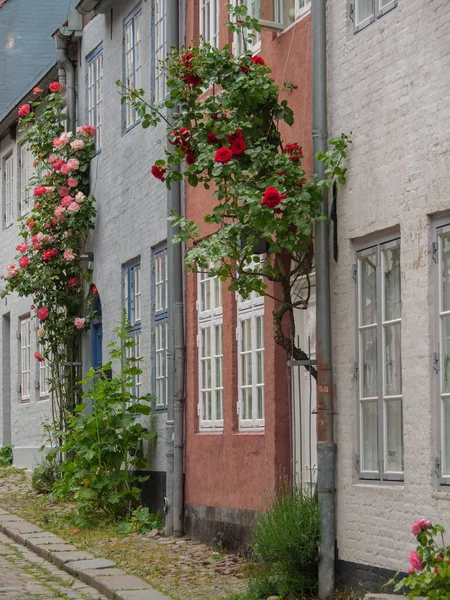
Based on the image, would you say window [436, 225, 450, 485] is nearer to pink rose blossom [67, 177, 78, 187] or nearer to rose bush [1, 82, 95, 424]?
rose bush [1, 82, 95, 424]

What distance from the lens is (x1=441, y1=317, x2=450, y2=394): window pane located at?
25.6ft

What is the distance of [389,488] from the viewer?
8430 millimetres

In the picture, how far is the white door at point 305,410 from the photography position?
406 inches

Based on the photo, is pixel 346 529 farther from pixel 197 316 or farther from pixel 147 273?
pixel 147 273

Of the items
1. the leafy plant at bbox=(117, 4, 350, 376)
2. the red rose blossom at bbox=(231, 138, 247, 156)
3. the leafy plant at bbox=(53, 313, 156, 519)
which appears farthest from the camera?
the leafy plant at bbox=(53, 313, 156, 519)

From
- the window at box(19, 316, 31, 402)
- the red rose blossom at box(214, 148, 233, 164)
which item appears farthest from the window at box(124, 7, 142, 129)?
the window at box(19, 316, 31, 402)

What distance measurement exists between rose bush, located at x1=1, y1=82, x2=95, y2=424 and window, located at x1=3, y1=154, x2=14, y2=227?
5411 millimetres

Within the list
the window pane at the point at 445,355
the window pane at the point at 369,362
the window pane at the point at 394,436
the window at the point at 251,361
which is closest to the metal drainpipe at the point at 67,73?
the window at the point at 251,361

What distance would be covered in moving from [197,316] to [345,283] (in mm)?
4127

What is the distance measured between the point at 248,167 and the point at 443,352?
2.46 metres

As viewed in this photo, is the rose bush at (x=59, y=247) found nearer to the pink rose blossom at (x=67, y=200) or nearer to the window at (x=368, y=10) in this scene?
the pink rose blossom at (x=67, y=200)

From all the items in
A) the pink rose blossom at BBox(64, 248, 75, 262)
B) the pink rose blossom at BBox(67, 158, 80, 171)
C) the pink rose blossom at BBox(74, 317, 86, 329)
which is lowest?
the pink rose blossom at BBox(74, 317, 86, 329)

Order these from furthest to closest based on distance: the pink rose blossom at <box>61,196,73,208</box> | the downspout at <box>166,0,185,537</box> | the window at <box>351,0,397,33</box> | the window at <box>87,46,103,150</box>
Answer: the window at <box>87,46,103,150</box> → the pink rose blossom at <box>61,196,73,208</box> → the downspout at <box>166,0,185,537</box> → the window at <box>351,0,397,33</box>

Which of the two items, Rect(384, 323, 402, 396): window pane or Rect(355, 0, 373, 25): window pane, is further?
Rect(355, 0, 373, 25): window pane
